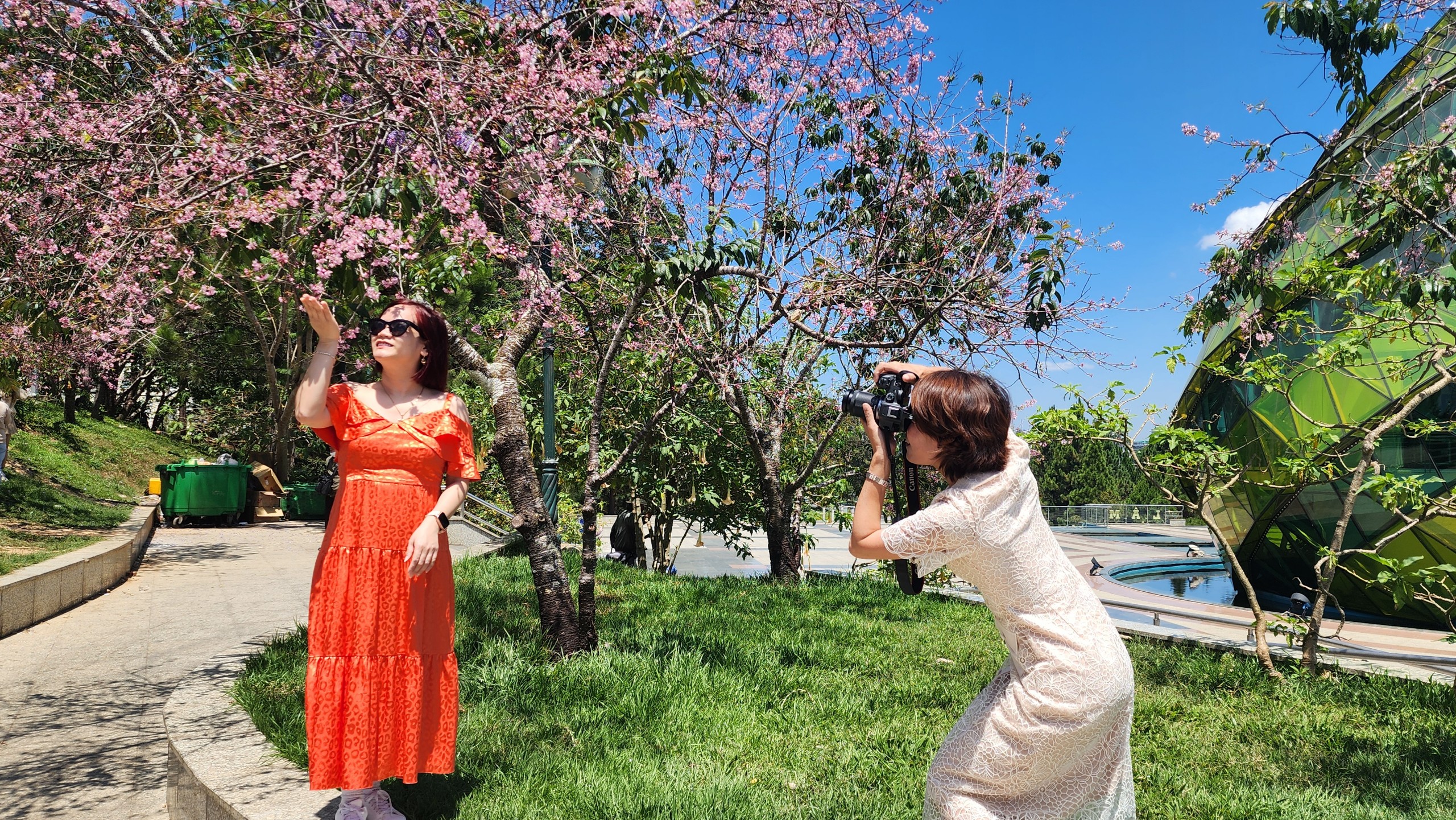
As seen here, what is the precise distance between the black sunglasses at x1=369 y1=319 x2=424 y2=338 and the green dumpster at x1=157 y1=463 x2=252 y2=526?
1358 centimetres

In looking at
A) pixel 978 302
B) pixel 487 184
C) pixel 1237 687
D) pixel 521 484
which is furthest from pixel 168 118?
pixel 1237 687

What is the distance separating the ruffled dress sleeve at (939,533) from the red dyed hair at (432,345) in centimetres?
172

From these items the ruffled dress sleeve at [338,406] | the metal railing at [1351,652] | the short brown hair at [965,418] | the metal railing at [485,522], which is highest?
the ruffled dress sleeve at [338,406]

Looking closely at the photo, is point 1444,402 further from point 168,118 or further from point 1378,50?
point 168,118

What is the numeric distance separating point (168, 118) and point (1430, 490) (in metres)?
14.8

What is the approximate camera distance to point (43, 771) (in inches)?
151

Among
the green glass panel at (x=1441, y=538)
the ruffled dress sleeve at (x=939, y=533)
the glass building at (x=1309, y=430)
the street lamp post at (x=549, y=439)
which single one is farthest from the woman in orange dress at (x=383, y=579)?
the green glass panel at (x=1441, y=538)

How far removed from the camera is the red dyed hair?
9.88 ft

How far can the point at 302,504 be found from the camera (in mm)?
17297

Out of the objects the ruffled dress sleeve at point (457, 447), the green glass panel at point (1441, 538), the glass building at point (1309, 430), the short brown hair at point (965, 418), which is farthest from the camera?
the green glass panel at point (1441, 538)

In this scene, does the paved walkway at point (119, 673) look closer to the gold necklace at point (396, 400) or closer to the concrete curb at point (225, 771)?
the concrete curb at point (225, 771)

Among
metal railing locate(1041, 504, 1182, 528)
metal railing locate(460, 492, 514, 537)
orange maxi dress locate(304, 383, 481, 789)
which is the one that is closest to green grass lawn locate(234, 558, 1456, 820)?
orange maxi dress locate(304, 383, 481, 789)

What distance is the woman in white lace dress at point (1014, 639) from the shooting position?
77.1 inches

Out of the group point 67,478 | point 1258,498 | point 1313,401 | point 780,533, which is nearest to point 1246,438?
point 1258,498
